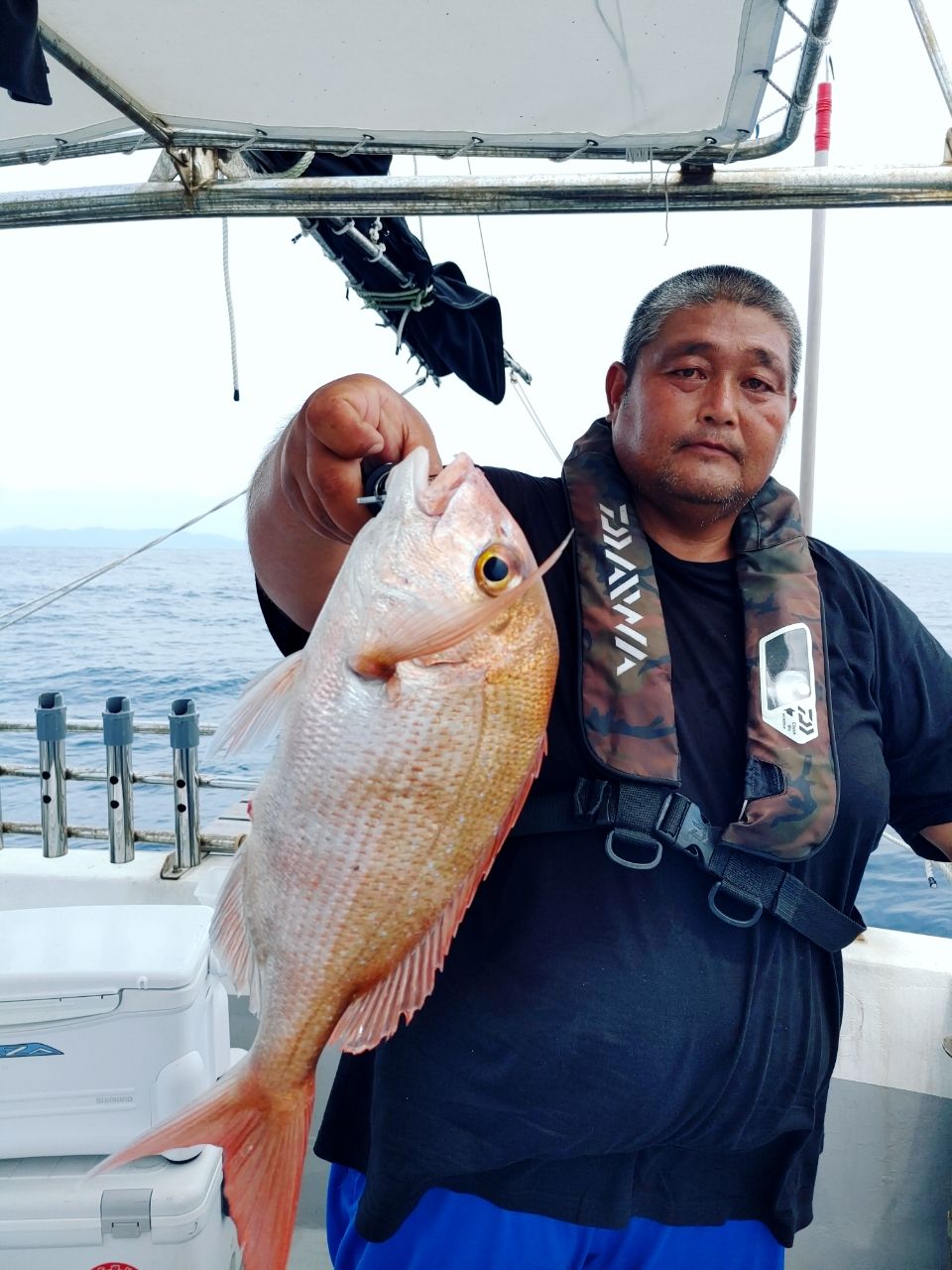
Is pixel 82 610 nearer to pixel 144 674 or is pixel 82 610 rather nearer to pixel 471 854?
pixel 144 674

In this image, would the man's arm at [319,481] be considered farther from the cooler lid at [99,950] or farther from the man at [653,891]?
the cooler lid at [99,950]

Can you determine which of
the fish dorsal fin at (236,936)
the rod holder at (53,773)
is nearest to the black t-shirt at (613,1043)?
the fish dorsal fin at (236,936)

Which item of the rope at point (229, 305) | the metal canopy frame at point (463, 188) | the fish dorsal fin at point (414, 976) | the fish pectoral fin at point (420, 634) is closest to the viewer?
the fish pectoral fin at point (420, 634)

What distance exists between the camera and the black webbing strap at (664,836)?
1.69 meters

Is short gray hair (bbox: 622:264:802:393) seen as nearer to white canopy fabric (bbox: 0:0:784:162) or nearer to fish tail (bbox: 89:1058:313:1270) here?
white canopy fabric (bbox: 0:0:784:162)

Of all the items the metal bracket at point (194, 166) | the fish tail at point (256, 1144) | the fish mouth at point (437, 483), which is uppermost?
the metal bracket at point (194, 166)

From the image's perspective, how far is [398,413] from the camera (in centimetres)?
138

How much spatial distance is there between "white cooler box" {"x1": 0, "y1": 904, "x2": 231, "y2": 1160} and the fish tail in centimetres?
101

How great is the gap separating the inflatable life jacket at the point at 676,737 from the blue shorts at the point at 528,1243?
23.6 inches

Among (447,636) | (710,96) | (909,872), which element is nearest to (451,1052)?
(447,636)

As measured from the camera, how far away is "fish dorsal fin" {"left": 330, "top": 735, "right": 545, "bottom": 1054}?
4.30 ft

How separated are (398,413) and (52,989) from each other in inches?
67.0

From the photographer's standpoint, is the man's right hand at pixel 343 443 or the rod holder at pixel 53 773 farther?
the rod holder at pixel 53 773

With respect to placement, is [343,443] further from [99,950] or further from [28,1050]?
[28,1050]
